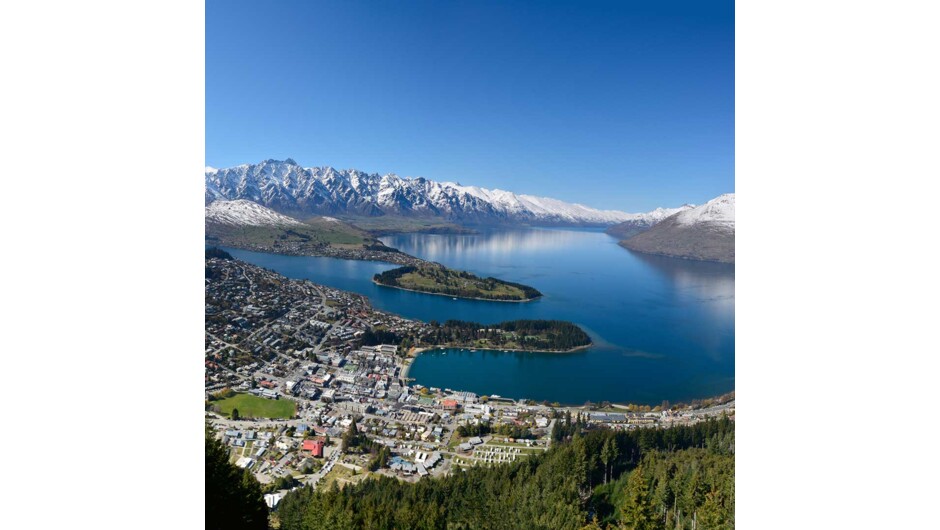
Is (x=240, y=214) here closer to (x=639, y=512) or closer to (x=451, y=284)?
(x=451, y=284)

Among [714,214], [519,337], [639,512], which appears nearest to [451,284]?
[519,337]

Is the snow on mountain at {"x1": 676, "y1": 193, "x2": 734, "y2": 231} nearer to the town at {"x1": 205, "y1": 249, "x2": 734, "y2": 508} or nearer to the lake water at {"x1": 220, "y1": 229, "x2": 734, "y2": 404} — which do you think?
the lake water at {"x1": 220, "y1": 229, "x2": 734, "y2": 404}

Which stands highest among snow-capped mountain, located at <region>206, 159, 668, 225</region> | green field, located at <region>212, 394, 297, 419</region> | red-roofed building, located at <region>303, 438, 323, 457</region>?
snow-capped mountain, located at <region>206, 159, 668, 225</region>

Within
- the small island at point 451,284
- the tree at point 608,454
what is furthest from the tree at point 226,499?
the small island at point 451,284

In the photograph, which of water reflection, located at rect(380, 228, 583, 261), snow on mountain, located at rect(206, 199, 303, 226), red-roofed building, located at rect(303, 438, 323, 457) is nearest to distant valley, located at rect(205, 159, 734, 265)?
snow on mountain, located at rect(206, 199, 303, 226)

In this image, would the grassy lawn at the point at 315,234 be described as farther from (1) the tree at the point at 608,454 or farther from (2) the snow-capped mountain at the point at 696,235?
(1) the tree at the point at 608,454
